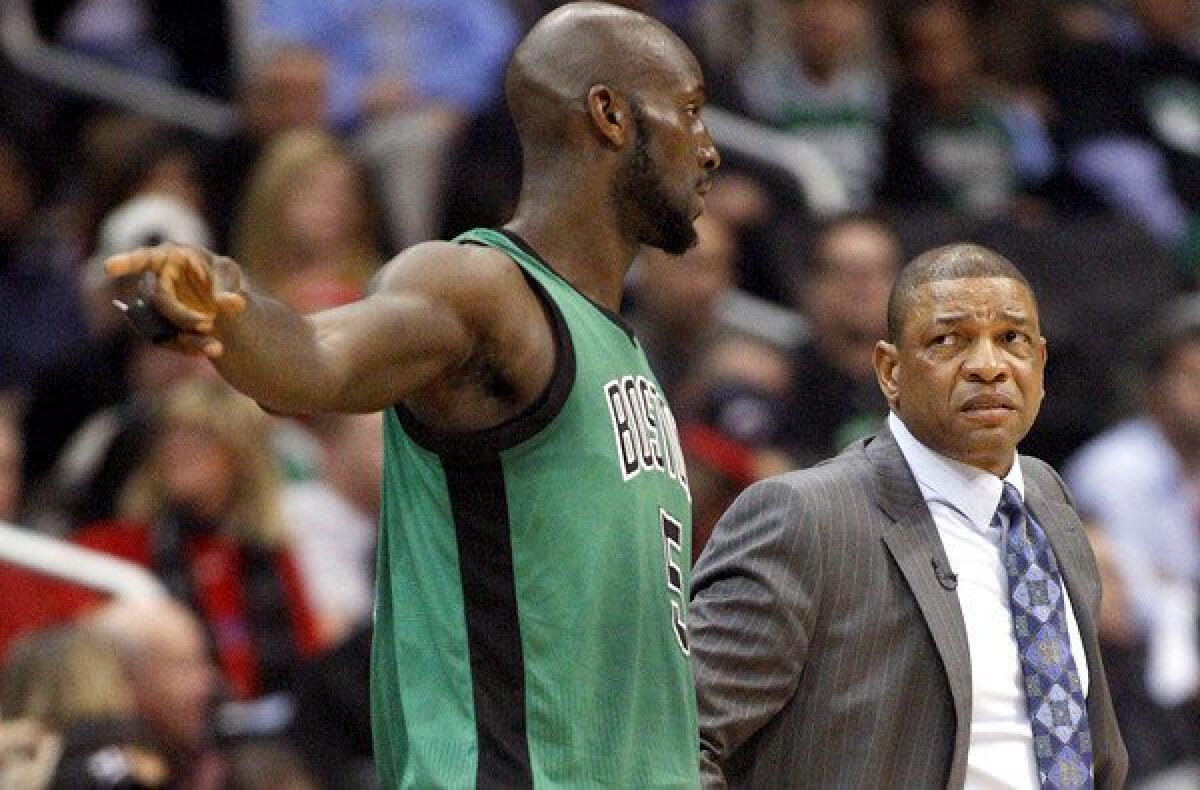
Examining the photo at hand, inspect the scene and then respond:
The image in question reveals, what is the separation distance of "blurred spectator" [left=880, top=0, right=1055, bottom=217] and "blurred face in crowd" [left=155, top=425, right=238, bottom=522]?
323 cm

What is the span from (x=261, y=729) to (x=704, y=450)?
1.39 metres

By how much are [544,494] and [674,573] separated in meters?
0.29

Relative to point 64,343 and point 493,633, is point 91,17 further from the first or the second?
point 493,633

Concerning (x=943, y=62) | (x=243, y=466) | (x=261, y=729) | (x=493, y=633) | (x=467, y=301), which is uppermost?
(x=943, y=62)

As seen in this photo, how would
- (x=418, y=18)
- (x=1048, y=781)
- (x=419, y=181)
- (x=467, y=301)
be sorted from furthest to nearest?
(x=418, y=18) → (x=419, y=181) → (x=1048, y=781) → (x=467, y=301)

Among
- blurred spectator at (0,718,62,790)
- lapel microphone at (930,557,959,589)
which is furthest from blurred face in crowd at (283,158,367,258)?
lapel microphone at (930,557,959,589)

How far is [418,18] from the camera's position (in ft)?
31.0

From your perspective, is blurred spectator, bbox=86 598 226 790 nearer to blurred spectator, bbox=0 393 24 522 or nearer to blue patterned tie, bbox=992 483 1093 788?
blurred spectator, bbox=0 393 24 522

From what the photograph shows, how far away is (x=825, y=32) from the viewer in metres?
9.27

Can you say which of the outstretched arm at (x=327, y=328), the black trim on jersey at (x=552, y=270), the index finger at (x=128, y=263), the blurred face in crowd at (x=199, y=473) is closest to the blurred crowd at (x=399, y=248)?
the blurred face in crowd at (x=199, y=473)

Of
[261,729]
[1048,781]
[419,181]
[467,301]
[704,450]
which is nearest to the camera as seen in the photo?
[467,301]

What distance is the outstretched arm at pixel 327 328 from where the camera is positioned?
304cm

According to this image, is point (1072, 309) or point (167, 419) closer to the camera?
point (167, 419)

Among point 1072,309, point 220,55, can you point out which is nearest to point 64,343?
point 220,55
